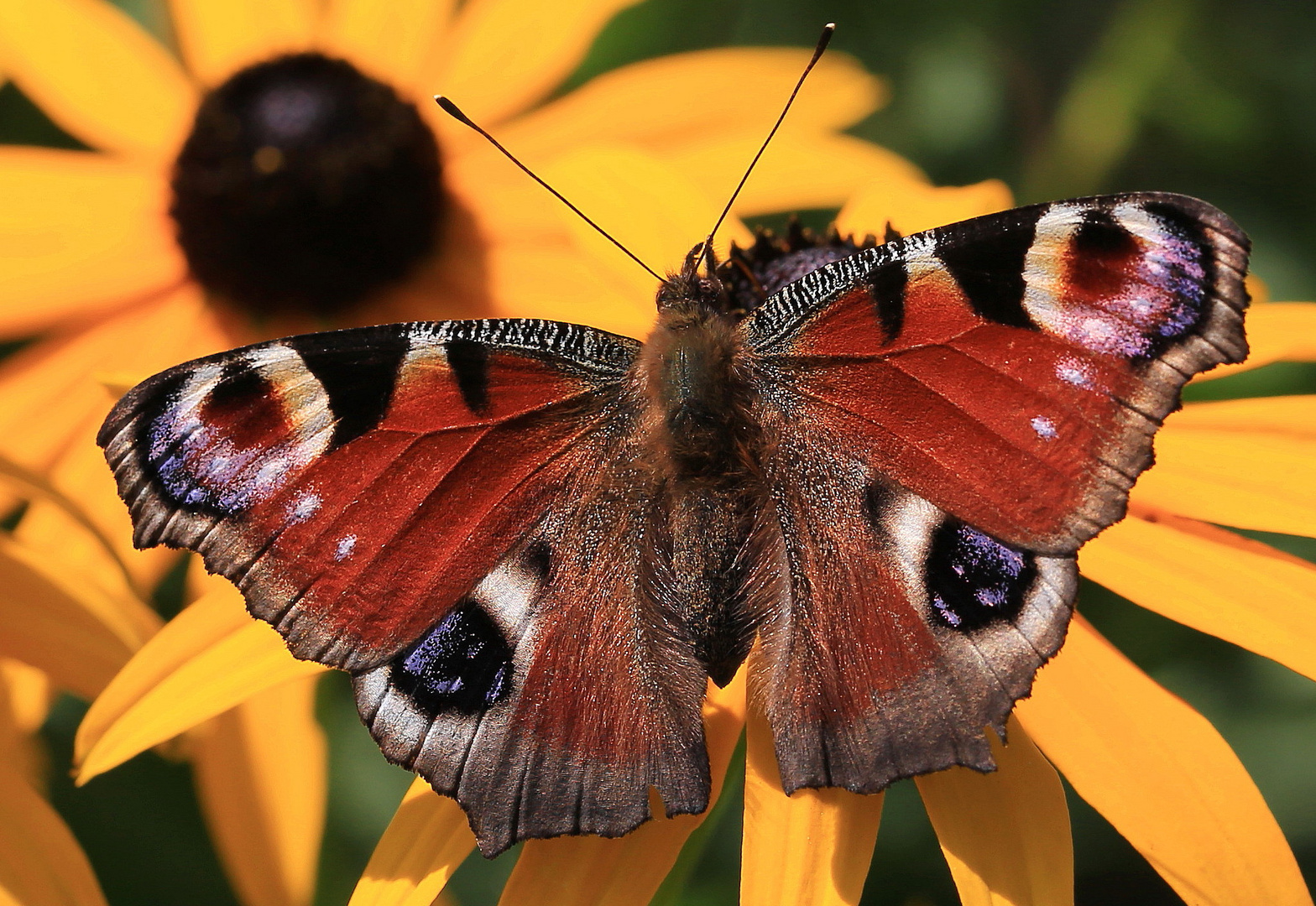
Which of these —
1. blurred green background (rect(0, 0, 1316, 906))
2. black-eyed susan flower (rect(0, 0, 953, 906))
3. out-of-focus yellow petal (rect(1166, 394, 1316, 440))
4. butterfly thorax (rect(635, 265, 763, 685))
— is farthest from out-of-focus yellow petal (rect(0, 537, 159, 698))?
out-of-focus yellow petal (rect(1166, 394, 1316, 440))

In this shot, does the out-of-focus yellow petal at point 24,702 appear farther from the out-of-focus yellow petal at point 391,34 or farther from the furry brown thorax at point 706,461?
the out-of-focus yellow petal at point 391,34

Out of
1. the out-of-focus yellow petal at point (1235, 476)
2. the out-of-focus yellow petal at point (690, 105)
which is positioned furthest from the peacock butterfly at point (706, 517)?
the out-of-focus yellow petal at point (690, 105)

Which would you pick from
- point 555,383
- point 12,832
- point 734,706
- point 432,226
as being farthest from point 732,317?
point 12,832

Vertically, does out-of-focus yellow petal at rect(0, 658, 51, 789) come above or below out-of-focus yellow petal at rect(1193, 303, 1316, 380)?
below

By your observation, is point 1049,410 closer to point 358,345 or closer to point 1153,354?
point 1153,354

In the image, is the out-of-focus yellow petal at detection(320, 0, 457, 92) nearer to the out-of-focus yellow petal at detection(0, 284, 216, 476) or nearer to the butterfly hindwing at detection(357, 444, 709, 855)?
the out-of-focus yellow petal at detection(0, 284, 216, 476)

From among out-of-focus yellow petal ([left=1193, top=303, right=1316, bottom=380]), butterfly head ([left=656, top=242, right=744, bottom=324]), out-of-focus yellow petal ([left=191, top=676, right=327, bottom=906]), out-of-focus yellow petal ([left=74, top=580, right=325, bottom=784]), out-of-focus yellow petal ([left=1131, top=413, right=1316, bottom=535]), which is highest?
butterfly head ([left=656, top=242, right=744, bottom=324])

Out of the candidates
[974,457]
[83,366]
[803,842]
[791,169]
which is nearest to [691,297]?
[974,457]
